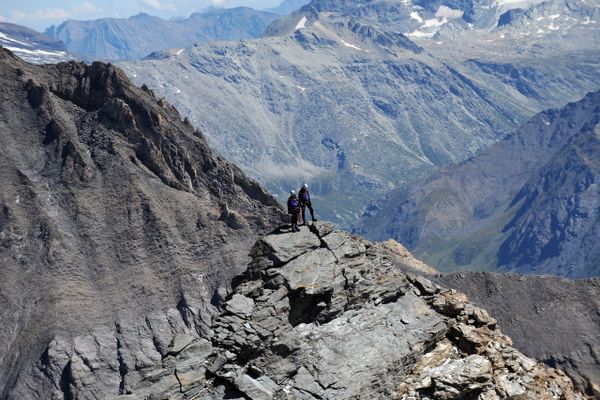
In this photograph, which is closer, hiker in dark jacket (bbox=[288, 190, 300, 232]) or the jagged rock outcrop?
the jagged rock outcrop

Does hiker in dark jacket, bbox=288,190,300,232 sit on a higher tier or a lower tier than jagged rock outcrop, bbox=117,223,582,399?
higher

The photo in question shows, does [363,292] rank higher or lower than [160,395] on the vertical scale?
higher

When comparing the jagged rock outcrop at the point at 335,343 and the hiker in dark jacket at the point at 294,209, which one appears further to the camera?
the hiker in dark jacket at the point at 294,209

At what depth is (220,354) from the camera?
217ft

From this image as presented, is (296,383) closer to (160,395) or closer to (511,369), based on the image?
(160,395)

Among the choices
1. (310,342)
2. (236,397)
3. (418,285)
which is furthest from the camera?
(418,285)

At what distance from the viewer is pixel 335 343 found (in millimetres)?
70562

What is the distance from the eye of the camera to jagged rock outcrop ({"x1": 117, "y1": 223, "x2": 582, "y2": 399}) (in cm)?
6600

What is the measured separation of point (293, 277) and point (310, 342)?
6.13 meters

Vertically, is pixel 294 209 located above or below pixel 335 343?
above

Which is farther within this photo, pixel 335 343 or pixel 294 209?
pixel 294 209

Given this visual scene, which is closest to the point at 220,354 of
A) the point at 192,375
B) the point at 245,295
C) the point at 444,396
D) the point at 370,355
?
the point at 192,375

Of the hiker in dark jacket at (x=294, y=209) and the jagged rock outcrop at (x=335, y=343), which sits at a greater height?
the hiker in dark jacket at (x=294, y=209)

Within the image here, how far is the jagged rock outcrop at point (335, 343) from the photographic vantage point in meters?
66.0
